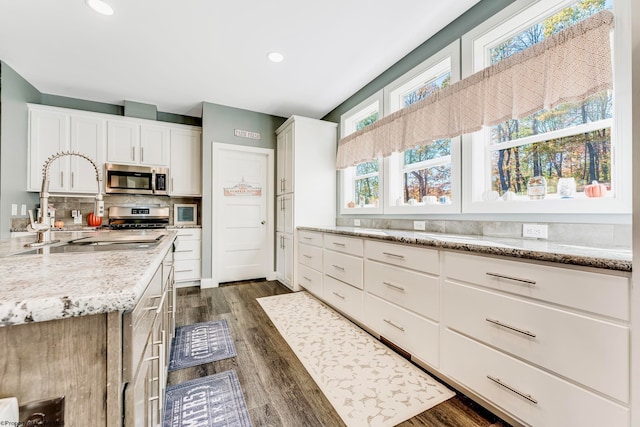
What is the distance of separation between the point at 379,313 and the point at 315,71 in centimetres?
262

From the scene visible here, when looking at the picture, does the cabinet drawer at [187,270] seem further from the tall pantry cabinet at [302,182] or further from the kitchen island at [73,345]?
the kitchen island at [73,345]

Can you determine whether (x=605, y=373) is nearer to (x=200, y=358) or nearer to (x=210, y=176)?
(x=200, y=358)

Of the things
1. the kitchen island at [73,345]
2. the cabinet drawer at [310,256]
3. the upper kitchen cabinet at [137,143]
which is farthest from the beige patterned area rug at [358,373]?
the upper kitchen cabinet at [137,143]

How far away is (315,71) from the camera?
298cm

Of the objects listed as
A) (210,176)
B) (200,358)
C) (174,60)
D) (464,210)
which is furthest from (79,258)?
(210,176)

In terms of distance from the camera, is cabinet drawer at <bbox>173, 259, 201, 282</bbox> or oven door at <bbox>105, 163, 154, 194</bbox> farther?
cabinet drawer at <bbox>173, 259, 201, 282</bbox>

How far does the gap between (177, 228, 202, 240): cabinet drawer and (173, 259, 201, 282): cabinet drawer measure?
0.32 m

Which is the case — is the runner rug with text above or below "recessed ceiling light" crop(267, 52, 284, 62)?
below

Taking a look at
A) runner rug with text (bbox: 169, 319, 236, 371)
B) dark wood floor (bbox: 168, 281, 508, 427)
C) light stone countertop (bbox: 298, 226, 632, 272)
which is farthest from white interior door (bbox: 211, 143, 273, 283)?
light stone countertop (bbox: 298, 226, 632, 272)

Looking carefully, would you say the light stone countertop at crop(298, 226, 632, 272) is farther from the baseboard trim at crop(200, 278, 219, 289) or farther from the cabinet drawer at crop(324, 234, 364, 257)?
the baseboard trim at crop(200, 278, 219, 289)

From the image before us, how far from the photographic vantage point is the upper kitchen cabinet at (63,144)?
321 centimetres

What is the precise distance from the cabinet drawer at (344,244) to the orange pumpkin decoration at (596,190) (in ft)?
4.81

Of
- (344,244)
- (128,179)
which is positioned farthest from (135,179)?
(344,244)

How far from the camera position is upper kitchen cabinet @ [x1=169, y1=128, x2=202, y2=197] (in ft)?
12.8
